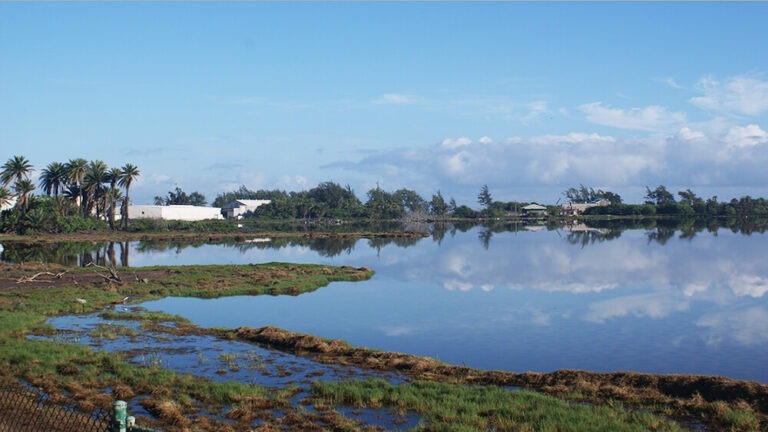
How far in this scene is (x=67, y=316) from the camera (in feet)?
83.2

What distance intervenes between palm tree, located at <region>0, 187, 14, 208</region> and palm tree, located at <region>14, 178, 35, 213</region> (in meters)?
1.03

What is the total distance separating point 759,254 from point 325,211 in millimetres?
112835

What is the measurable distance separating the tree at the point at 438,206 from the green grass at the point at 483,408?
7141 inches

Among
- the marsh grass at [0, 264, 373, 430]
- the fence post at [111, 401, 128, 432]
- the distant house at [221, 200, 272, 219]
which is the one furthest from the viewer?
the distant house at [221, 200, 272, 219]

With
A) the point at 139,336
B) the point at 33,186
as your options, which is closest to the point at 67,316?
the point at 139,336

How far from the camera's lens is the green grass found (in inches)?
453

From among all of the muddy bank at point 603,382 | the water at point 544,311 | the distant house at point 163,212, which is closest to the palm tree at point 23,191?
the distant house at point 163,212

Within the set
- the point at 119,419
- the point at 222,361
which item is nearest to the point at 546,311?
the point at 222,361

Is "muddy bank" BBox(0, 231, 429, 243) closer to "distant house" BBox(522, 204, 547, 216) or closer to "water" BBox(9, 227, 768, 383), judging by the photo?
"water" BBox(9, 227, 768, 383)

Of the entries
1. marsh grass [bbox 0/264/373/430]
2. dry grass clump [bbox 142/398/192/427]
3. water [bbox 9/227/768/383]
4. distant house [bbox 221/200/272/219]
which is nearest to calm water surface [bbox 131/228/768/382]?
water [bbox 9/227/768/383]

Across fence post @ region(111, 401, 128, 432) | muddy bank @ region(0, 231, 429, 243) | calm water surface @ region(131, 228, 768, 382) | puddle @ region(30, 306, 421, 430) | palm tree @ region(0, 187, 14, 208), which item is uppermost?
palm tree @ region(0, 187, 14, 208)

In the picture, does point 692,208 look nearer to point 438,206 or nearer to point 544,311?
point 438,206

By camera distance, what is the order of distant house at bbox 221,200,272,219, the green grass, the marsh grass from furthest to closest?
distant house at bbox 221,200,272,219 → the marsh grass → the green grass

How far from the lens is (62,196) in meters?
101
